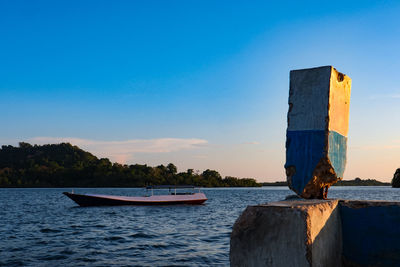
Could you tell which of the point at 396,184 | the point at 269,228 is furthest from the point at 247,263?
the point at 396,184

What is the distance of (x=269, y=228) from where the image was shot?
2748mm

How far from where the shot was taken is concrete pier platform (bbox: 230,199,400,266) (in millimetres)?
2715

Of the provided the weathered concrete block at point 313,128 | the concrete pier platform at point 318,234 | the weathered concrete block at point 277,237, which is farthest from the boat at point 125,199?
the weathered concrete block at point 277,237

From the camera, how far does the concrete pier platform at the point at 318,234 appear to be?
8.91 ft

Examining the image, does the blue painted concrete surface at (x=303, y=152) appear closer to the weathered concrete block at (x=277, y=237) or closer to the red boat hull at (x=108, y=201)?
the weathered concrete block at (x=277, y=237)

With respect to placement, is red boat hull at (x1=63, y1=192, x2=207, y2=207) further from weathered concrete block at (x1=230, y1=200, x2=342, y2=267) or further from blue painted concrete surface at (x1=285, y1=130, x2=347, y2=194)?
weathered concrete block at (x1=230, y1=200, x2=342, y2=267)

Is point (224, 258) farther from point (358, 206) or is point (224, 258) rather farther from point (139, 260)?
point (358, 206)

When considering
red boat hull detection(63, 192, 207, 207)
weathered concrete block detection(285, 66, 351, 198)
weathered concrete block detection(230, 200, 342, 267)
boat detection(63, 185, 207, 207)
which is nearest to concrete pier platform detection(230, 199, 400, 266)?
weathered concrete block detection(230, 200, 342, 267)

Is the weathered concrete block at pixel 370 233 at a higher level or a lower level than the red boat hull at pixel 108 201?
higher

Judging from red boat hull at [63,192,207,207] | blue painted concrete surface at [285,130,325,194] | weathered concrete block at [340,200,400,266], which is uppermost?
blue painted concrete surface at [285,130,325,194]

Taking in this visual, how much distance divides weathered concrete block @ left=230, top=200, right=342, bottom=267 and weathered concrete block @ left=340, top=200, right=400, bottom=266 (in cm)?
89

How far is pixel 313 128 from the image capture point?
12.1 ft

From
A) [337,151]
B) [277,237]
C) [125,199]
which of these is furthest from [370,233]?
[125,199]

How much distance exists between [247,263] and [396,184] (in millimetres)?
182902
